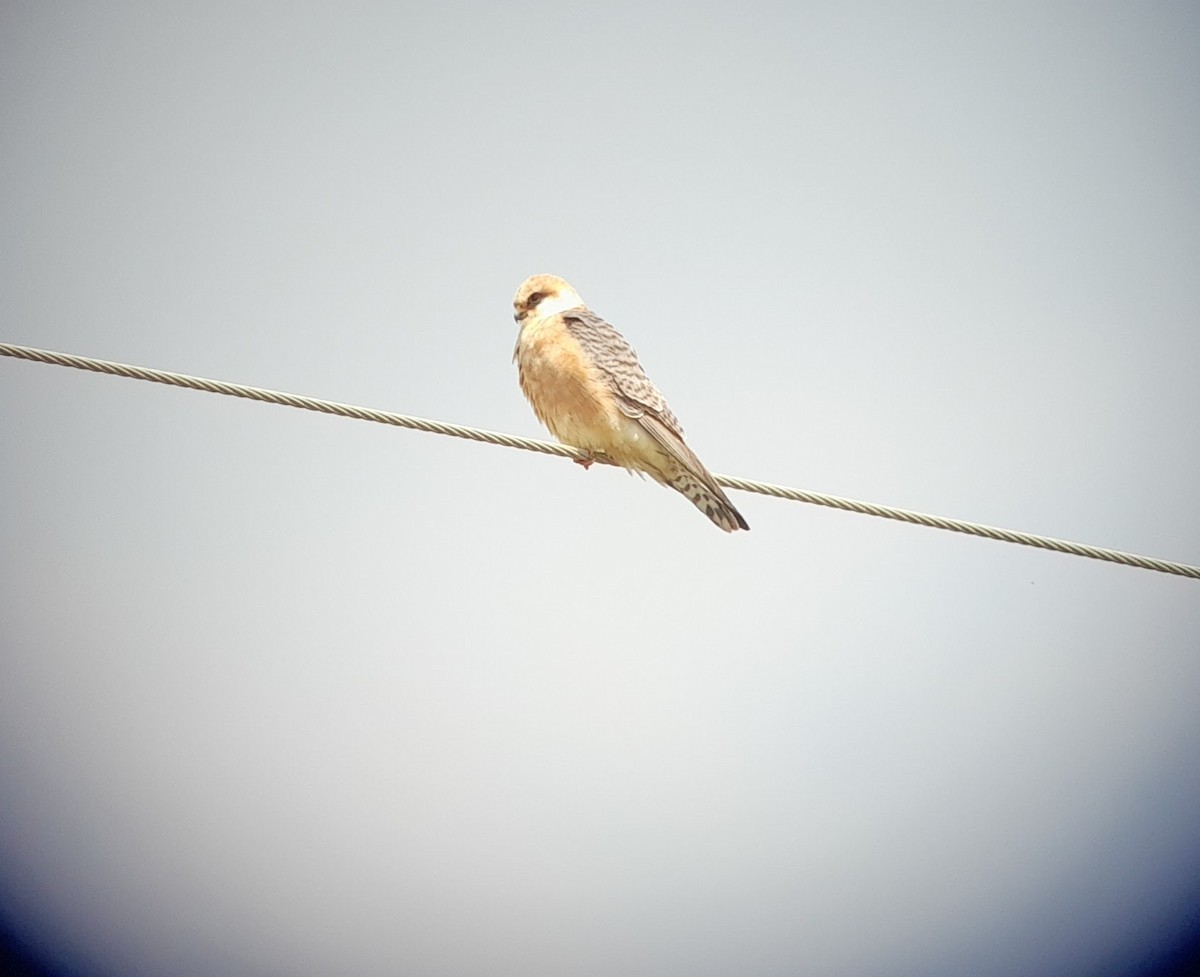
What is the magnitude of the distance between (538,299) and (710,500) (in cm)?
186

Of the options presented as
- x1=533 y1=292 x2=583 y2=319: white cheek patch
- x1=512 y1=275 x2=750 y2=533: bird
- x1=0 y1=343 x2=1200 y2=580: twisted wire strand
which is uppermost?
x1=533 y1=292 x2=583 y2=319: white cheek patch

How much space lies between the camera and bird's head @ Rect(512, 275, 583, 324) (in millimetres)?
4473

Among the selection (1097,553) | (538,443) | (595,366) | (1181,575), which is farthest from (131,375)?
(1181,575)

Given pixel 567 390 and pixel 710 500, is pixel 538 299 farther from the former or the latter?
pixel 710 500

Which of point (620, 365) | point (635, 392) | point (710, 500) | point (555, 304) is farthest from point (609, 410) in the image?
point (555, 304)

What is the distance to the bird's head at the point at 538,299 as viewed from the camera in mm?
4473

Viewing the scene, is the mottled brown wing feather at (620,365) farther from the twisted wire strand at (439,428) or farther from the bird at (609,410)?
the twisted wire strand at (439,428)

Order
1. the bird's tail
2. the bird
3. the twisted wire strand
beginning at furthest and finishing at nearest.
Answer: the bird, the bird's tail, the twisted wire strand

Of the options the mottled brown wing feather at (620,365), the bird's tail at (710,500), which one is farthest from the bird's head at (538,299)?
the bird's tail at (710,500)

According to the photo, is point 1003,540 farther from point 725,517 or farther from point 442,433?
point 442,433

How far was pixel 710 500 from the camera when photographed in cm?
359

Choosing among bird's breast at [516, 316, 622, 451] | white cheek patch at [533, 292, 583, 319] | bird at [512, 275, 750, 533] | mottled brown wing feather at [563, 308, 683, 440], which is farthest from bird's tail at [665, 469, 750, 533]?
white cheek patch at [533, 292, 583, 319]

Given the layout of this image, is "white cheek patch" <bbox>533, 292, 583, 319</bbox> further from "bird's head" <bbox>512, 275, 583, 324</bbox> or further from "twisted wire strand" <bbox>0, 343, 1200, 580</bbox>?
"twisted wire strand" <bbox>0, 343, 1200, 580</bbox>

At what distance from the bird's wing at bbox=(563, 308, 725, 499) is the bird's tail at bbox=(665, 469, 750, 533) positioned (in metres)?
0.04
